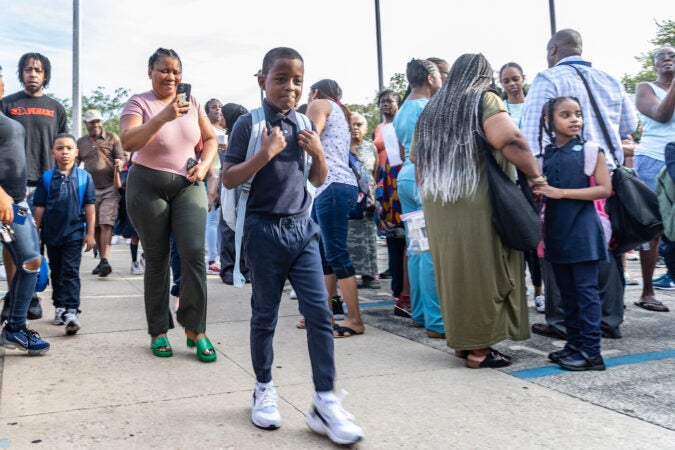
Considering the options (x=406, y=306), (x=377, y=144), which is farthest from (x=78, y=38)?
(x=406, y=306)

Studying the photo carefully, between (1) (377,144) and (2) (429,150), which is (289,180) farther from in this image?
(1) (377,144)

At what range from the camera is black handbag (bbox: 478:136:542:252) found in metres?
3.71

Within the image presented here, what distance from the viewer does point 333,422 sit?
8.88 ft

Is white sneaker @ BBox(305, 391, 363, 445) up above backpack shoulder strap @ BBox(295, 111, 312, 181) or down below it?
below

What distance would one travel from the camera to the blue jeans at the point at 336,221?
486 cm

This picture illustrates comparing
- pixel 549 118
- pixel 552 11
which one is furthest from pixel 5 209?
pixel 552 11

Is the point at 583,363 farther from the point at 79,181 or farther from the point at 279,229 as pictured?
the point at 79,181

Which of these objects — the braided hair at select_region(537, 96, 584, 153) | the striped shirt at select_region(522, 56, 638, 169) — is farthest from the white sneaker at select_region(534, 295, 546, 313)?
the braided hair at select_region(537, 96, 584, 153)

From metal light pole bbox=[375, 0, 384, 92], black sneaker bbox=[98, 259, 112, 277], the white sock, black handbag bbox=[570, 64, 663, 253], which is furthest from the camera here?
metal light pole bbox=[375, 0, 384, 92]

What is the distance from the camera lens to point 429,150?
4.05 m

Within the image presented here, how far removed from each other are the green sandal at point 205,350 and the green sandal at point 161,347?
0.23 metres

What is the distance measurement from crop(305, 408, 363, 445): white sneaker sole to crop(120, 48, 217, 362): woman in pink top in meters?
1.37

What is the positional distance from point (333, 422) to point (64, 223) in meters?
3.43

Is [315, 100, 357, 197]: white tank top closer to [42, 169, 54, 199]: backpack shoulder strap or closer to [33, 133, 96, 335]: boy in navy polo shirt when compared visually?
[33, 133, 96, 335]: boy in navy polo shirt
